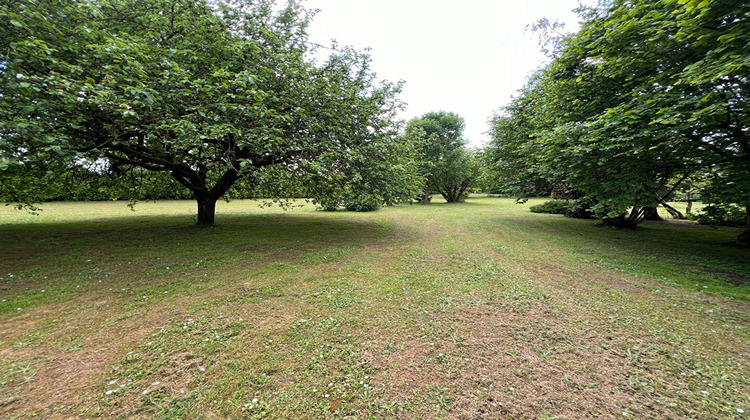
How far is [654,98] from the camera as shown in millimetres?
6074

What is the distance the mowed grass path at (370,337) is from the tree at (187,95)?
254 cm

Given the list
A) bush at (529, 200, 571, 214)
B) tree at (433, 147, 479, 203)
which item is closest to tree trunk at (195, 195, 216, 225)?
tree at (433, 147, 479, 203)

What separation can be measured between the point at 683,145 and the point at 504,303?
7.26 meters

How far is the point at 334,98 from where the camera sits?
8.17 meters

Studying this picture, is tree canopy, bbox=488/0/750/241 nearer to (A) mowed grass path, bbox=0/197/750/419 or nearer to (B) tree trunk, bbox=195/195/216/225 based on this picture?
(A) mowed grass path, bbox=0/197/750/419

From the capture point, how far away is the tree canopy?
534 cm

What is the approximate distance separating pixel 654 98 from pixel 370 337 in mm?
8602

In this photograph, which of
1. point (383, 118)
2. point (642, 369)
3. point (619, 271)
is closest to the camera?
point (642, 369)

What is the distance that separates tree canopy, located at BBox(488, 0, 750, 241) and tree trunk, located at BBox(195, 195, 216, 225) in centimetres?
1361

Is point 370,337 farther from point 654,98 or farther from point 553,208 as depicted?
point 553,208

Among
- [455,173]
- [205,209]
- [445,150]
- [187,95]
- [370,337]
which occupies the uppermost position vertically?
[445,150]

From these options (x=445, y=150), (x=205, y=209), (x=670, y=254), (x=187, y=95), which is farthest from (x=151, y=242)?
(x=445, y=150)

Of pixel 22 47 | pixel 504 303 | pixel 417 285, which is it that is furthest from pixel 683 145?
pixel 22 47

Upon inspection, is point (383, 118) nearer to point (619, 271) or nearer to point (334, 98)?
point (334, 98)
